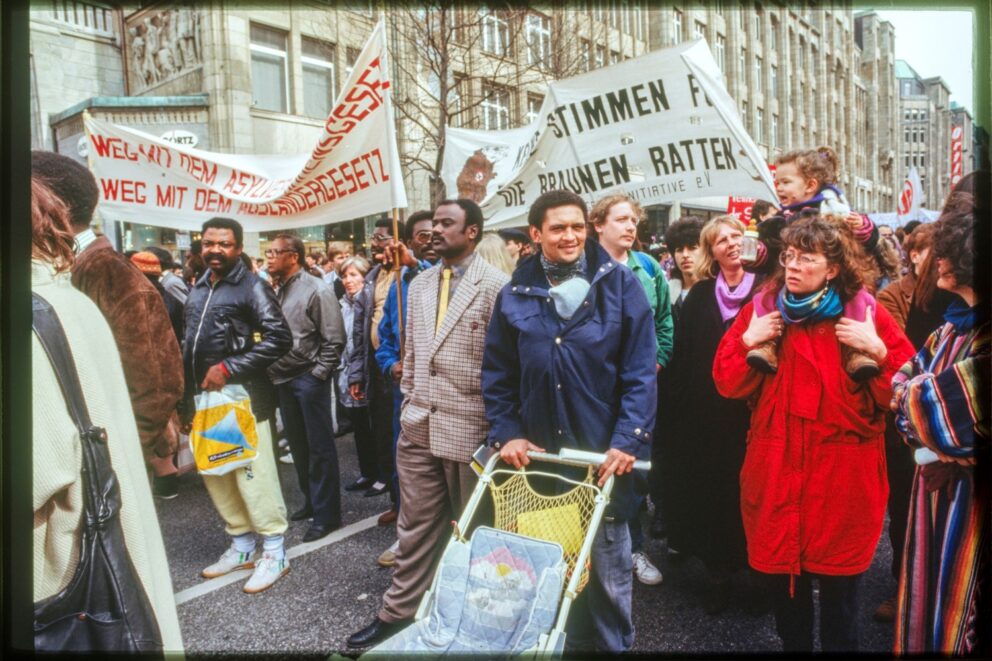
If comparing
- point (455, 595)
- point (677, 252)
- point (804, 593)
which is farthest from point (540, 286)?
point (677, 252)

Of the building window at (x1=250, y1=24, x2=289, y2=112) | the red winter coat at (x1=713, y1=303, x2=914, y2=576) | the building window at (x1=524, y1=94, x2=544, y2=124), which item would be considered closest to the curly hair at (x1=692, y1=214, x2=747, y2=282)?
the red winter coat at (x1=713, y1=303, x2=914, y2=576)

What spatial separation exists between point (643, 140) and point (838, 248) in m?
2.33

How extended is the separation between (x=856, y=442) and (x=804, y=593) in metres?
0.63

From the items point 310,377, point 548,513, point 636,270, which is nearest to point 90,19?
point 310,377

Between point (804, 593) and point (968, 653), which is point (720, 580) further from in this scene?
point (968, 653)

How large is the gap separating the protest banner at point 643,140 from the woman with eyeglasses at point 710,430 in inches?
21.6

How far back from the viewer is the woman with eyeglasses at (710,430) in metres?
3.50

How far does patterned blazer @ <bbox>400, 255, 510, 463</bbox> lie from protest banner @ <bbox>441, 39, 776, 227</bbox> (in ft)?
5.60

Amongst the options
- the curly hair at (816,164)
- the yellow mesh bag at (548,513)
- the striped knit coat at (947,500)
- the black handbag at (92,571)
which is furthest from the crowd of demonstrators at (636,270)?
the black handbag at (92,571)

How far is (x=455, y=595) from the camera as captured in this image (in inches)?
91.6

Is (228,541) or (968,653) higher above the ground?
(968,653)

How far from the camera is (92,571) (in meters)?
1.86

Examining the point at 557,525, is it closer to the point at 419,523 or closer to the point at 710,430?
the point at 419,523

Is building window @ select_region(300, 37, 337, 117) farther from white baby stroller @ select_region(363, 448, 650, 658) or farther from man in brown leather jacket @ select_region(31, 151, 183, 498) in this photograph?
white baby stroller @ select_region(363, 448, 650, 658)
